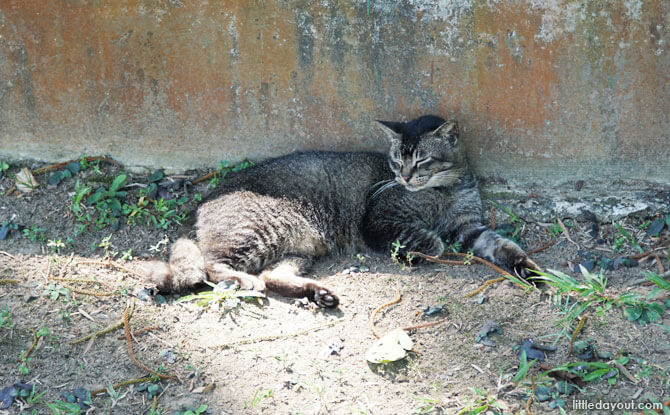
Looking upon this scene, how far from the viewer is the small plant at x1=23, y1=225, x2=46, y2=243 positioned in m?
4.09

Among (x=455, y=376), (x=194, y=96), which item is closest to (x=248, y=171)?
(x=194, y=96)

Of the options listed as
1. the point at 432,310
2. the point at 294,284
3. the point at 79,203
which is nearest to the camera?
the point at 432,310

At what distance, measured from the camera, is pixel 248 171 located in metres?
4.26

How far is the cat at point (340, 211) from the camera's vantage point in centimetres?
384

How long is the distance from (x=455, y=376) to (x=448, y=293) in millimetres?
714

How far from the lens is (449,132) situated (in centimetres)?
410

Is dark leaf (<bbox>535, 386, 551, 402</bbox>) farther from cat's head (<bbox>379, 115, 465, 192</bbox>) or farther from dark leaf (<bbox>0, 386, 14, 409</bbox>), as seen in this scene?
dark leaf (<bbox>0, 386, 14, 409</bbox>)

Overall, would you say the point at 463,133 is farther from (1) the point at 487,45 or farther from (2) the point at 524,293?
(2) the point at 524,293

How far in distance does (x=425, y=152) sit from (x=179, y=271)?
1746mm

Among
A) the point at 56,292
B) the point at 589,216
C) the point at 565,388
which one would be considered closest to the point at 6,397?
the point at 56,292

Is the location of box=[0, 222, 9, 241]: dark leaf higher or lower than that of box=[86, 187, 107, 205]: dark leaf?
lower

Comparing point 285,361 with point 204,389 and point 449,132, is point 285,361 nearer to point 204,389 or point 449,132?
point 204,389

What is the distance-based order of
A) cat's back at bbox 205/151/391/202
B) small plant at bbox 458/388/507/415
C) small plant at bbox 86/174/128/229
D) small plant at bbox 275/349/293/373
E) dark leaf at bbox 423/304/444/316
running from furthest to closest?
small plant at bbox 86/174/128/229, cat's back at bbox 205/151/391/202, dark leaf at bbox 423/304/444/316, small plant at bbox 275/349/293/373, small plant at bbox 458/388/507/415

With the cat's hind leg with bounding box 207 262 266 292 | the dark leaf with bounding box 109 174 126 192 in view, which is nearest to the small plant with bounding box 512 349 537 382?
the cat's hind leg with bounding box 207 262 266 292
